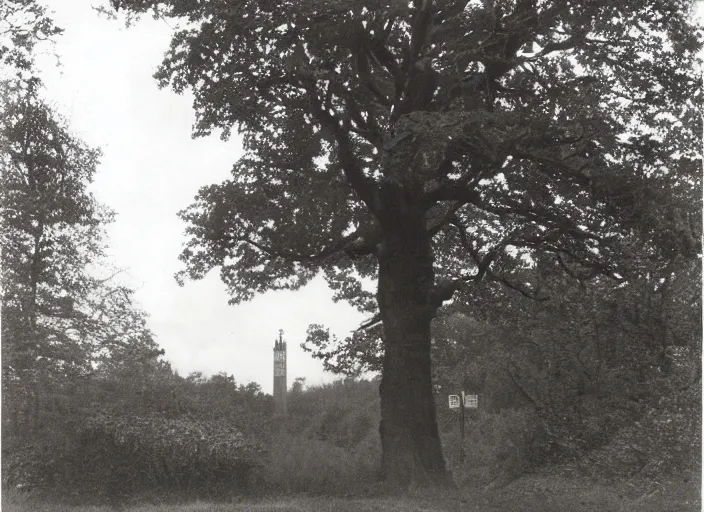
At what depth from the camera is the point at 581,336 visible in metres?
21.5

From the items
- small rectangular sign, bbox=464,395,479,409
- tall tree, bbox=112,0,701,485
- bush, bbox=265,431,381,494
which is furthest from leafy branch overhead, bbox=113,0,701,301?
small rectangular sign, bbox=464,395,479,409

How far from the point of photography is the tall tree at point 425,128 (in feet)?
46.6

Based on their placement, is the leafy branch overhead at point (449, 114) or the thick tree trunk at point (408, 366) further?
the thick tree trunk at point (408, 366)

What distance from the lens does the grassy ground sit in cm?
1220

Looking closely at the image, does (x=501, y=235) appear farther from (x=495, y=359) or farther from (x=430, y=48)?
(x=430, y=48)

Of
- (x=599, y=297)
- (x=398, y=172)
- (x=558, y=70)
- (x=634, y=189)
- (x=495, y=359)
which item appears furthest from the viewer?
(x=495, y=359)

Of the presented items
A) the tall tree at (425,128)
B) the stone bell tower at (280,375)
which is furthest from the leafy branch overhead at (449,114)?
the stone bell tower at (280,375)

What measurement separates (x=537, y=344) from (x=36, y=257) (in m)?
14.0

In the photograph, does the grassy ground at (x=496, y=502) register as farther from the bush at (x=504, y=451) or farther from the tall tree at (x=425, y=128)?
the bush at (x=504, y=451)

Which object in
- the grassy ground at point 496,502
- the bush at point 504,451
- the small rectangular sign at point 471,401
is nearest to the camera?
the grassy ground at point 496,502

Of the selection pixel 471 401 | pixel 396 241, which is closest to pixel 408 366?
pixel 396 241

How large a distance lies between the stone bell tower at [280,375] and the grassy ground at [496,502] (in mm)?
17139

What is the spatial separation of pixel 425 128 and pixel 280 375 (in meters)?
23.7

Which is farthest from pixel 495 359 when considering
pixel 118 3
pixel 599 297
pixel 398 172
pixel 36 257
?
pixel 118 3
